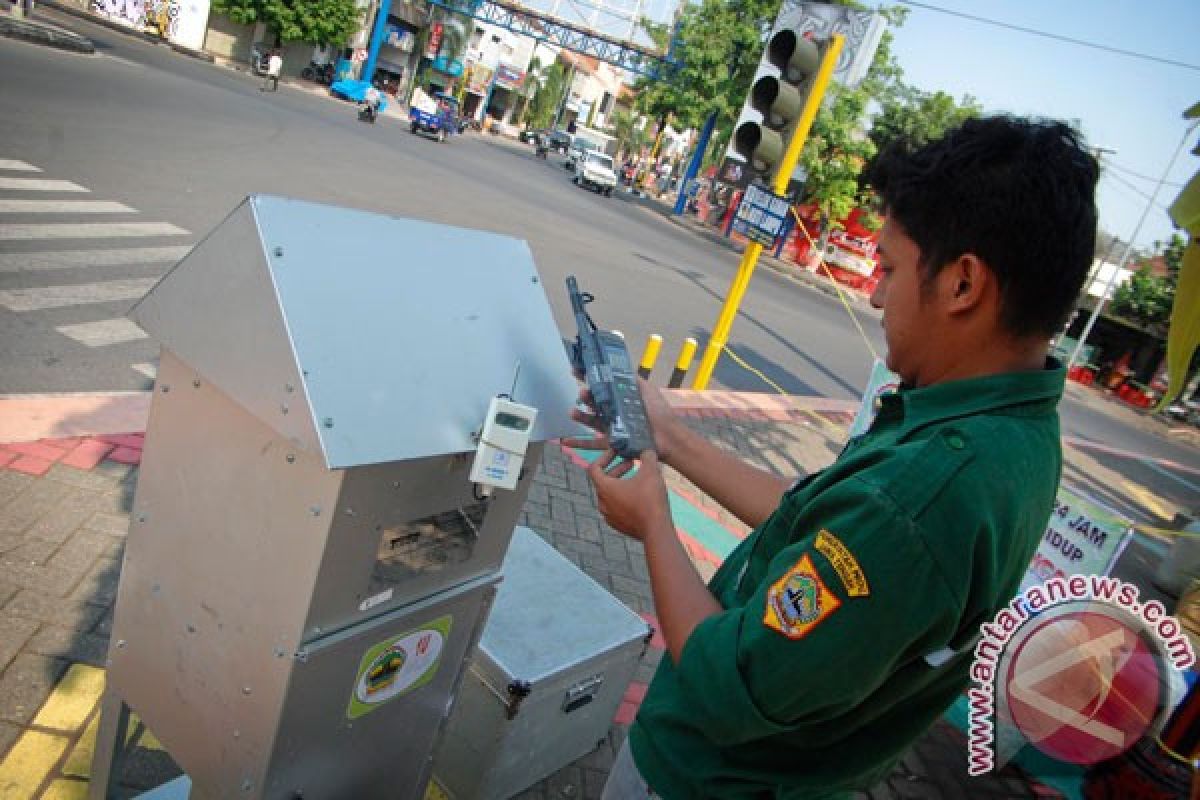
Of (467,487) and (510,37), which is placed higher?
(510,37)

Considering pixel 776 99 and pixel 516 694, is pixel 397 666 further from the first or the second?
pixel 776 99

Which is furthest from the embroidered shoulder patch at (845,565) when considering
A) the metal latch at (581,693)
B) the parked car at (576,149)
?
the parked car at (576,149)

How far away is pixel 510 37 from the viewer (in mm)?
54312

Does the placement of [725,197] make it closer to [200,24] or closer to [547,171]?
[547,171]

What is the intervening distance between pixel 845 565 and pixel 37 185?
904cm

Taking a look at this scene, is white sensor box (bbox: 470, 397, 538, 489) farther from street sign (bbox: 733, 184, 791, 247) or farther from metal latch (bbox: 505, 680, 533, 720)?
street sign (bbox: 733, 184, 791, 247)

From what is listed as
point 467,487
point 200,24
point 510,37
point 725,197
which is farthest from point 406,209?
point 510,37

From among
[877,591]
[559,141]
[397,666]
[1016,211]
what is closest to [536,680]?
[397,666]

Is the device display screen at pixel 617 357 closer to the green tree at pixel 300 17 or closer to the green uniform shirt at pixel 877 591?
the green uniform shirt at pixel 877 591

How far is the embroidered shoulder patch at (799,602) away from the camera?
1.06 meters

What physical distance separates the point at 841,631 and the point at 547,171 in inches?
1256

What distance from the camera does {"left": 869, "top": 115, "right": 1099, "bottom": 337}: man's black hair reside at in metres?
1.12

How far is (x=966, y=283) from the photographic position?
118 cm

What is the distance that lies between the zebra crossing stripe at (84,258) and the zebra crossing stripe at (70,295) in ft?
1.24
